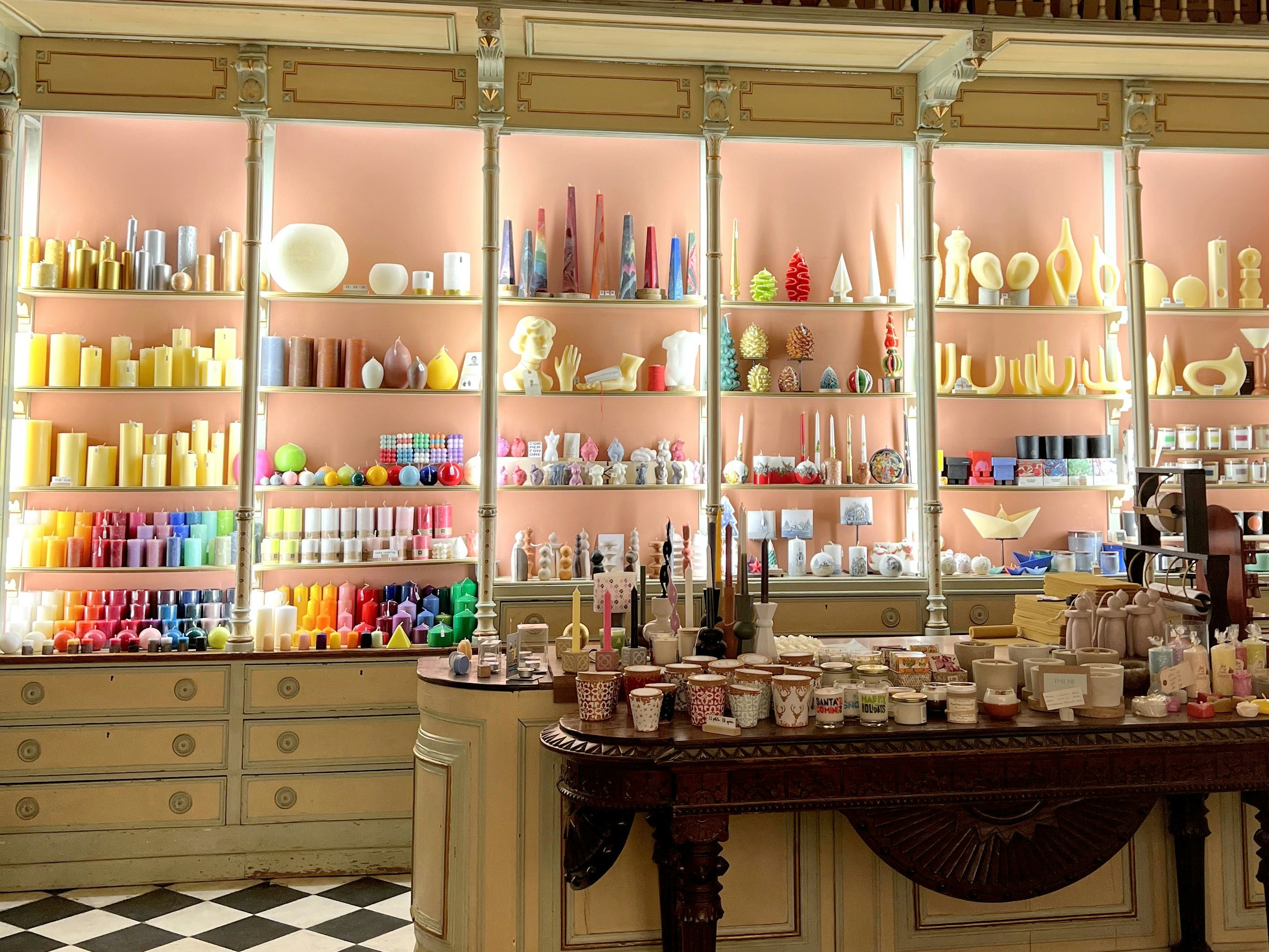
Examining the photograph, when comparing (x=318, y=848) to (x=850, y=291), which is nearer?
(x=318, y=848)

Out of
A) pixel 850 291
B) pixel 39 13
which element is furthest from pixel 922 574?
pixel 39 13

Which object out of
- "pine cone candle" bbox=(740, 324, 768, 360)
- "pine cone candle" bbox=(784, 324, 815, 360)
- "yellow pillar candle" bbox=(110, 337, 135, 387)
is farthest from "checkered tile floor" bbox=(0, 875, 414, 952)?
"pine cone candle" bbox=(784, 324, 815, 360)

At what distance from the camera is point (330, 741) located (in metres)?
4.14

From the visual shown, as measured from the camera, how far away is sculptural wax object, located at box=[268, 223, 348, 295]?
4.53 m

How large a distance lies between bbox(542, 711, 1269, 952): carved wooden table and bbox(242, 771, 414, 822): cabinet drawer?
1.78 metres

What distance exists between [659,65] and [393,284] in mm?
1567

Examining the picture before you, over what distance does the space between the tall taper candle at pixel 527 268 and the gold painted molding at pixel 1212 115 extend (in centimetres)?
299

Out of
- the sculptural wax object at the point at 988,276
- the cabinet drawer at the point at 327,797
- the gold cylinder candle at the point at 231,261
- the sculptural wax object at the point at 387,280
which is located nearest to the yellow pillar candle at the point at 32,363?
the gold cylinder candle at the point at 231,261

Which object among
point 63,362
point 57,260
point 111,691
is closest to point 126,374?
point 63,362

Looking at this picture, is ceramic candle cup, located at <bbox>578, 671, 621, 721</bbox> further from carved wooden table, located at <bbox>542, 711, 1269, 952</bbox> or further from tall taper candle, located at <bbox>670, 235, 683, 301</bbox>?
tall taper candle, located at <bbox>670, 235, 683, 301</bbox>

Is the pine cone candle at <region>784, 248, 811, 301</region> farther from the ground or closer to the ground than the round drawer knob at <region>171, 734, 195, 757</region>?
farther from the ground

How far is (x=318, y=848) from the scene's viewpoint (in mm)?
4086

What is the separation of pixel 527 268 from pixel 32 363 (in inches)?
86.0

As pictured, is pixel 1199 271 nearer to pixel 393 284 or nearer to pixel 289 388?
pixel 393 284
